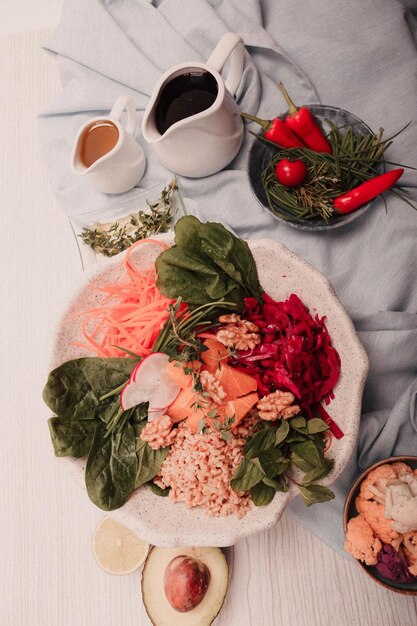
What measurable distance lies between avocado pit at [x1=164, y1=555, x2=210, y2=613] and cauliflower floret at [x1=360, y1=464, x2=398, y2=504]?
410 millimetres

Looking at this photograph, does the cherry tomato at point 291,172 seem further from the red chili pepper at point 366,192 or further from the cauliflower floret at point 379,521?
the cauliflower floret at point 379,521

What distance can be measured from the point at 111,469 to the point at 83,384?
18 centimetres

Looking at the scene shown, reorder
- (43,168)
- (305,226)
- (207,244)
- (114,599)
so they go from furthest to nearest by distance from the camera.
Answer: (43,168) → (114,599) → (305,226) → (207,244)

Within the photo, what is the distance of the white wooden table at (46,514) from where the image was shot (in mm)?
1308

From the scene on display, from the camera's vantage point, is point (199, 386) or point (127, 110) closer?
point (199, 386)

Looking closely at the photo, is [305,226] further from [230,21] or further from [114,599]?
[114,599]

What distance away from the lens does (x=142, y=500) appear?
1.09 m

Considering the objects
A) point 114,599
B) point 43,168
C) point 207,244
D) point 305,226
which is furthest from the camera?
point 43,168

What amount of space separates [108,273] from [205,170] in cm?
37

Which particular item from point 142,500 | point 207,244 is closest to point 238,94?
point 207,244

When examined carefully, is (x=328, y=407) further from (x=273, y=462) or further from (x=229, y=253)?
(x=229, y=253)

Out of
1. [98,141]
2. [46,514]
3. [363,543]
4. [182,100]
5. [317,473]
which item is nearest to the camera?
[317,473]

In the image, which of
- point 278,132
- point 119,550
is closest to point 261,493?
point 119,550

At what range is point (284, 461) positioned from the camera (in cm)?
103
